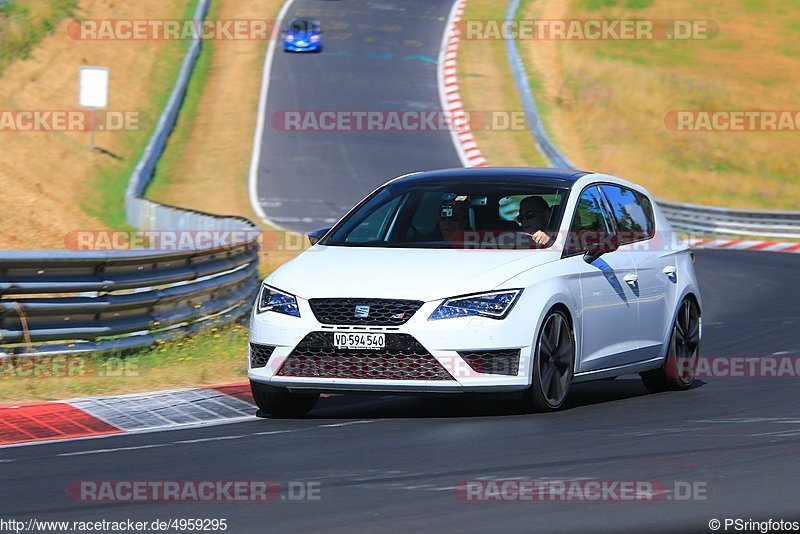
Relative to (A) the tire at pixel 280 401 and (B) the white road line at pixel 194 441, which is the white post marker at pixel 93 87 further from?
(B) the white road line at pixel 194 441

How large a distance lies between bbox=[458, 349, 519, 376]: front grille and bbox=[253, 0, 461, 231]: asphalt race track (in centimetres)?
2167

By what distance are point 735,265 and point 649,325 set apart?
1615 cm

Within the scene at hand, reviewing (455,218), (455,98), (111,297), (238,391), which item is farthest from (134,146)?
(455,218)

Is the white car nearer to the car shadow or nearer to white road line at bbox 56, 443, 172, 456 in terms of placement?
the car shadow

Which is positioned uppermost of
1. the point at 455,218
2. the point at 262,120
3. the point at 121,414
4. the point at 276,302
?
the point at 455,218

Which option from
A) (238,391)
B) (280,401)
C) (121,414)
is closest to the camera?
(280,401)

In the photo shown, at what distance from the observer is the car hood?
8969 mm

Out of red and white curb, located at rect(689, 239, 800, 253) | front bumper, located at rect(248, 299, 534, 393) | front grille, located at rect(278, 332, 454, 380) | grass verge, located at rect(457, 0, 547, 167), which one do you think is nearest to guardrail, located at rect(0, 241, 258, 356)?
front bumper, located at rect(248, 299, 534, 393)

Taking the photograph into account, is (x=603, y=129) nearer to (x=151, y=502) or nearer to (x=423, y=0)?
(x=423, y=0)

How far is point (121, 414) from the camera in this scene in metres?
9.84

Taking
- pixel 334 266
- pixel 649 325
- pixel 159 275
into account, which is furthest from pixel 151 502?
pixel 159 275

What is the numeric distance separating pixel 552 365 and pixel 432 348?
977mm

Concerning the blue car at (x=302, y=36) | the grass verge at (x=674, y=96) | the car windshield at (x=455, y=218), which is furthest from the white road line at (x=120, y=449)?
the blue car at (x=302, y=36)

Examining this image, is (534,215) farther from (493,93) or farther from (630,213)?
(493,93)
